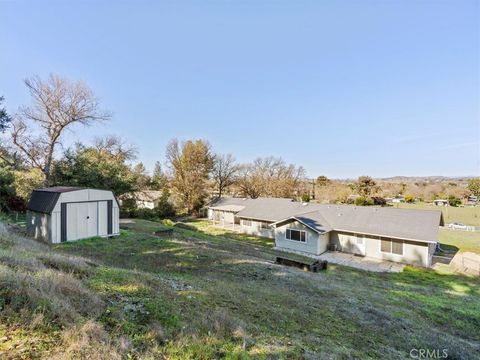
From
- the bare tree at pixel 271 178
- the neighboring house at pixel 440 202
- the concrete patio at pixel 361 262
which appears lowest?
the concrete patio at pixel 361 262

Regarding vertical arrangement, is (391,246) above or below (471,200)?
below

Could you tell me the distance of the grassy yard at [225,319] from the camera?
9.66 ft

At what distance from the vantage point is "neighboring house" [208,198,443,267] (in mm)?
16250

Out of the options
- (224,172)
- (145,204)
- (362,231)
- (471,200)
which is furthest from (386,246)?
(471,200)

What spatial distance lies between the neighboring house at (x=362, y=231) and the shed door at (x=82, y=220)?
13009 mm

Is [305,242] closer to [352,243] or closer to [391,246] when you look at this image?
[352,243]

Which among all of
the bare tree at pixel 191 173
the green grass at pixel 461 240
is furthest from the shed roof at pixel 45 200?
the green grass at pixel 461 240

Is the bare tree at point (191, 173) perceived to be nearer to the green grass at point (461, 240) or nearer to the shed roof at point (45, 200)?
the shed roof at point (45, 200)

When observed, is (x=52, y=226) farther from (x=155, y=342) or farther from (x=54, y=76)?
(x=54, y=76)

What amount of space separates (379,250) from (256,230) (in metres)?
10.9

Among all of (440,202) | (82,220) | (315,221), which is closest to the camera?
(82,220)

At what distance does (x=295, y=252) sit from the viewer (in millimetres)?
18812

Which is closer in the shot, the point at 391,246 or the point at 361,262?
the point at 361,262

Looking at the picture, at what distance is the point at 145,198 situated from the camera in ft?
120
